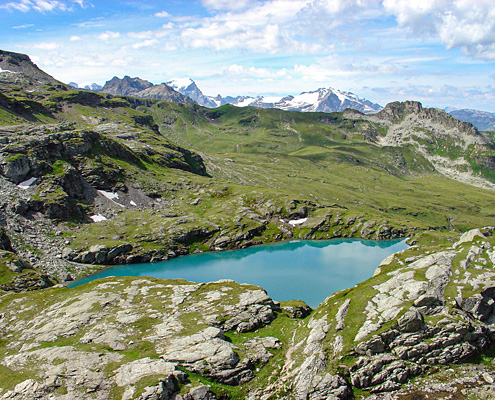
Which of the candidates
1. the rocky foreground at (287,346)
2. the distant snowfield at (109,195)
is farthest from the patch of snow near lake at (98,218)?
the rocky foreground at (287,346)

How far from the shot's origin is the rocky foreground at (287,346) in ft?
103

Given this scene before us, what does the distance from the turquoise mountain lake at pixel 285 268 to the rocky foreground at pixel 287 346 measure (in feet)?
139

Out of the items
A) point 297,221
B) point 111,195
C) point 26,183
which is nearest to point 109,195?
point 111,195

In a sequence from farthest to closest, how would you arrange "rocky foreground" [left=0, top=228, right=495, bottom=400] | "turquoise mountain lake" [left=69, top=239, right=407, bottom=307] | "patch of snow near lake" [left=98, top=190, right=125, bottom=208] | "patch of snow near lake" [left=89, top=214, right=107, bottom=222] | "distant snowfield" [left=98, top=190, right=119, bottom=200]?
"distant snowfield" [left=98, top=190, right=119, bottom=200], "patch of snow near lake" [left=98, top=190, right=125, bottom=208], "patch of snow near lake" [left=89, top=214, right=107, bottom=222], "turquoise mountain lake" [left=69, top=239, right=407, bottom=307], "rocky foreground" [left=0, top=228, right=495, bottom=400]

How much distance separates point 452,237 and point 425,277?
469 feet

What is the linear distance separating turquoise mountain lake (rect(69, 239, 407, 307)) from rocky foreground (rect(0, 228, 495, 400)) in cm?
4238

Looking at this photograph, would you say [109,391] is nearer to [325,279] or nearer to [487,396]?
[487,396]

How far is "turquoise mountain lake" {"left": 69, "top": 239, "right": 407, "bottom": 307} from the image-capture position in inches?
3760

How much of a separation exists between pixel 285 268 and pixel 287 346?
250 feet

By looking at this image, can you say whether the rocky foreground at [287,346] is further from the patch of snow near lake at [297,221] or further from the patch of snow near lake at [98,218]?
the patch of snow near lake at [297,221]

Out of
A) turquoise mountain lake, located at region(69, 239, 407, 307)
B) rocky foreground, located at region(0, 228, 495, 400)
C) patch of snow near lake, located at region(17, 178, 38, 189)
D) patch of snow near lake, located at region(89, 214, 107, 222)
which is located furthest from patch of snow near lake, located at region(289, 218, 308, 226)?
patch of snow near lake, located at region(17, 178, 38, 189)

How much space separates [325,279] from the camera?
104 m

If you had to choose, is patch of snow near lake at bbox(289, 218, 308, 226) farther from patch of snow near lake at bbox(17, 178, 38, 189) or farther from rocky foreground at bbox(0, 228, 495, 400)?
patch of snow near lake at bbox(17, 178, 38, 189)

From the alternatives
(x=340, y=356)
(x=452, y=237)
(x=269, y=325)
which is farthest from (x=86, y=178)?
(x=452, y=237)
